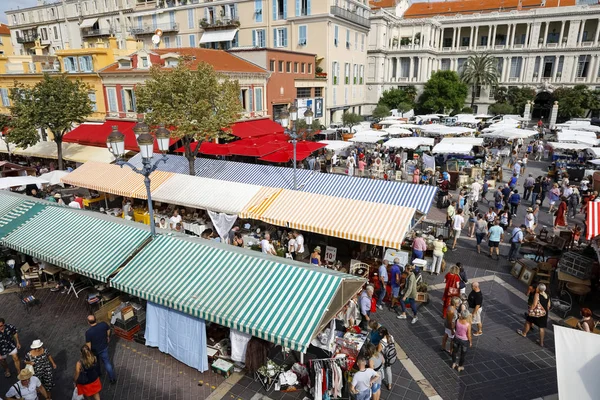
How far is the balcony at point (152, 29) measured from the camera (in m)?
42.5

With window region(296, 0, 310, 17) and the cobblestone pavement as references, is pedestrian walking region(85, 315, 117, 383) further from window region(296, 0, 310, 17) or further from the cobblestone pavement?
window region(296, 0, 310, 17)

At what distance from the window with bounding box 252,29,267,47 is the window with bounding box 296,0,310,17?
3.99 metres

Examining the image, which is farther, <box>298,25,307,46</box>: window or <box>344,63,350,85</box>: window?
<box>344,63,350,85</box>: window

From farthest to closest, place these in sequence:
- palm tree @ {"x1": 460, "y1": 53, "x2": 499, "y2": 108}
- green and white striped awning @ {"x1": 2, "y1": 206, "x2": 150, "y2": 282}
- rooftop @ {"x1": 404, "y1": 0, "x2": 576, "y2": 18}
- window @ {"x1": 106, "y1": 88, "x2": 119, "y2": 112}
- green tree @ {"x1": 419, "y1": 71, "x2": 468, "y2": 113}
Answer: rooftop @ {"x1": 404, "y1": 0, "x2": 576, "y2": 18} < palm tree @ {"x1": 460, "y1": 53, "x2": 499, "y2": 108} < green tree @ {"x1": 419, "y1": 71, "x2": 468, "y2": 113} < window @ {"x1": 106, "y1": 88, "x2": 119, "y2": 112} < green and white striped awning @ {"x1": 2, "y1": 206, "x2": 150, "y2": 282}

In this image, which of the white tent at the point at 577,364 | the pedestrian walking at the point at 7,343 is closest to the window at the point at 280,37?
the pedestrian walking at the point at 7,343

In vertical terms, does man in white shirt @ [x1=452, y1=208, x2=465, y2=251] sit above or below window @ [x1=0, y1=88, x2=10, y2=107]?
below

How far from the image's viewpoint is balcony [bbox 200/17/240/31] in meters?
39.2

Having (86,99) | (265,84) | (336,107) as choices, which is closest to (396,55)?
(336,107)

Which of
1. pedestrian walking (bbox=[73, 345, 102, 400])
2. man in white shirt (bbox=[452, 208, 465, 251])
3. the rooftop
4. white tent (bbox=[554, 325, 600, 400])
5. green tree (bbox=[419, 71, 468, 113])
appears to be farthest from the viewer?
the rooftop

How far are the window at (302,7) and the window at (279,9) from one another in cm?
144

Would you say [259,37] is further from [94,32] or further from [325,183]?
[325,183]

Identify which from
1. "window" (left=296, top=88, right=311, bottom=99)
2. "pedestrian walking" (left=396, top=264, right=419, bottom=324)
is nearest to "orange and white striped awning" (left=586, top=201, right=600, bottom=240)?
"pedestrian walking" (left=396, top=264, right=419, bottom=324)

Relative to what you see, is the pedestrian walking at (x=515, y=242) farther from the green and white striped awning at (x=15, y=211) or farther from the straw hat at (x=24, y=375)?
the green and white striped awning at (x=15, y=211)

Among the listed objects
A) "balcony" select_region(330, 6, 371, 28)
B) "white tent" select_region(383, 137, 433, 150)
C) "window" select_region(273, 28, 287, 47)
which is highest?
"balcony" select_region(330, 6, 371, 28)
